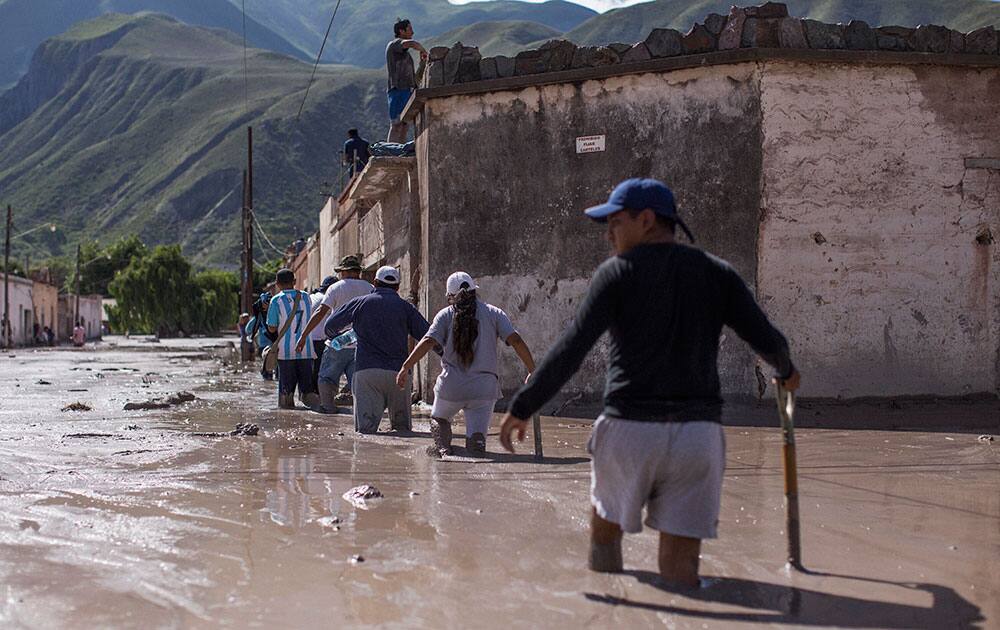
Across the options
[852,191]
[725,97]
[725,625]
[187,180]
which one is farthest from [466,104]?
[187,180]

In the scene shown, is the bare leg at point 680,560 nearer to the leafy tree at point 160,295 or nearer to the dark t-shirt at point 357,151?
the dark t-shirt at point 357,151

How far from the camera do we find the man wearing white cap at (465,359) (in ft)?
28.7

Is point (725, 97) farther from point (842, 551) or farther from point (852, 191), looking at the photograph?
point (842, 551)

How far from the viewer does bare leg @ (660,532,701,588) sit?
4.61 m

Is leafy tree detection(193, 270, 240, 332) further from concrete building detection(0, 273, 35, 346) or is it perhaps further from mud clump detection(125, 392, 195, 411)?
mud clump detection(125, 392, 195, 411)

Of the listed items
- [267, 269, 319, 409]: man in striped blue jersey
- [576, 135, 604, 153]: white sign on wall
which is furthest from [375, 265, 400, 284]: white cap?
[576, 135, 604, 153]: white sign on wall

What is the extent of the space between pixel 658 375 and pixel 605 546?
823 mm

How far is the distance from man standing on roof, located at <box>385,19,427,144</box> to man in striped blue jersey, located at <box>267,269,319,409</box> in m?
3.62

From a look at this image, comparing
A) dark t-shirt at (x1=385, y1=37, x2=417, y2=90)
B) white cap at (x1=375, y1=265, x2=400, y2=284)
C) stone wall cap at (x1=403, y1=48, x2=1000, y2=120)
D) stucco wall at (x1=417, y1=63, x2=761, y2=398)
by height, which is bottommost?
white cap at (x1=375, y1=265, x2=400, y2=284)

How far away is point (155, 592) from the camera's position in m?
4.56

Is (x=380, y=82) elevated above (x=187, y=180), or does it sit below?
above

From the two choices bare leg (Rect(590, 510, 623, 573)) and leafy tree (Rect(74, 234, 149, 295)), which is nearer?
bare leg (Rect(590, 510, 623, 573))

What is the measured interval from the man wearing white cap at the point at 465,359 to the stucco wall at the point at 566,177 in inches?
174

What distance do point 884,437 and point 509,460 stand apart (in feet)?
12.2
